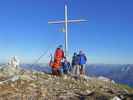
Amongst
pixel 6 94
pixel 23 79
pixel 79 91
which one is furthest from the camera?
pixel 23 79

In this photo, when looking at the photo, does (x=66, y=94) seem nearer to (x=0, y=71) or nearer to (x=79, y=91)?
(x=79, y=91)

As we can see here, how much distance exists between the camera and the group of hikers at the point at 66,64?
110 ft

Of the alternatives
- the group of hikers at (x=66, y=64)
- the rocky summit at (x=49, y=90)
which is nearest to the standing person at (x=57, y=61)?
the group of hikers at (x=66, y=64)

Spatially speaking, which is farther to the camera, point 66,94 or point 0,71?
point 0,71

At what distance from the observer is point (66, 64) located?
35.2 meters

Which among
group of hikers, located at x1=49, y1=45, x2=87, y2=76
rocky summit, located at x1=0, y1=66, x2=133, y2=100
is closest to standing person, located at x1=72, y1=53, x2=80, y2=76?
group of hikers, located at x1=49, y1=45, x2=87, y2=76

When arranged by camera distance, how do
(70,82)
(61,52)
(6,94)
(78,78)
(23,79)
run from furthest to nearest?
(61,52), (78,78), (70,82), (23,79), (6,94)

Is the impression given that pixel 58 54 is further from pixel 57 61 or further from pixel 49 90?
pixel 49 90

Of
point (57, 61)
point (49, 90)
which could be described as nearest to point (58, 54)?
point (57, 61)

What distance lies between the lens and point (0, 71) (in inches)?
1226

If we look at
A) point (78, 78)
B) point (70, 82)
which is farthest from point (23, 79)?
point (78, 78)

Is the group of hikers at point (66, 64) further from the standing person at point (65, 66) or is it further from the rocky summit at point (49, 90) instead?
the rocky summit at point (49, 90)

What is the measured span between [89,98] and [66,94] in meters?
2.25

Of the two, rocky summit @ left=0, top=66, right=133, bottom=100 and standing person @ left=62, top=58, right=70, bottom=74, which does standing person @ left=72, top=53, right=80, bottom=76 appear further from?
rocky summit @ left=0, top=66, right=133, bottom=100
